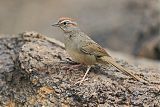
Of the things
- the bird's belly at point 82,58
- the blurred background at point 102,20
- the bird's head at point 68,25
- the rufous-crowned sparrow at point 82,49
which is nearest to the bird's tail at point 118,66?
the rufous-crowned sparrow at point 82,49

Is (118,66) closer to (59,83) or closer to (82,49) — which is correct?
(82,49)

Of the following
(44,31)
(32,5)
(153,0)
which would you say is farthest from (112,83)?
(32,5)

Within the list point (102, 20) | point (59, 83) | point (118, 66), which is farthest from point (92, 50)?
point (102, 20)

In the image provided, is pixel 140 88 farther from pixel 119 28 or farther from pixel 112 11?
pixel 112 11

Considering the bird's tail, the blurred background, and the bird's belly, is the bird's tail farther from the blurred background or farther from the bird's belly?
the blurred background

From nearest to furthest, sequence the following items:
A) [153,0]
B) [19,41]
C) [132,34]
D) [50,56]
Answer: [50,56]
[19,41]
[132,34]
[153,0]
